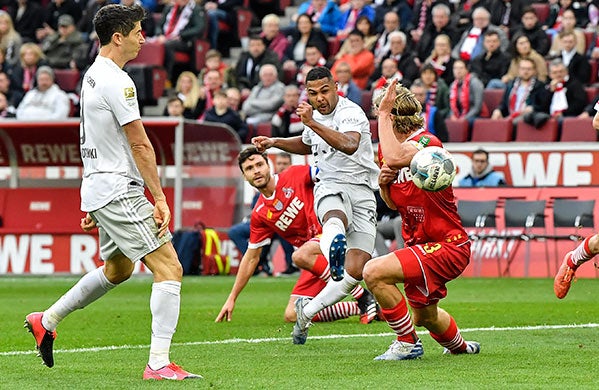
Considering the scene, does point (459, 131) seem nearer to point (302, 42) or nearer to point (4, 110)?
point (302, 42)

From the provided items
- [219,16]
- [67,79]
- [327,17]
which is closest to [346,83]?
[327,17]

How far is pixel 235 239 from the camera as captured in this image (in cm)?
2014

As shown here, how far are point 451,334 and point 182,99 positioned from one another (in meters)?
15.7

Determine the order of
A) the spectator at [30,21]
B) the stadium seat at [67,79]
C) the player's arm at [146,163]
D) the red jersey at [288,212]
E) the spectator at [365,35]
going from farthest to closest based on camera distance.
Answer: the spectator at [30,21]
the stadium seat at [67,79]
the spectator at [365,35]
the red jersey at [288,212]
the player's arm at [146,163]

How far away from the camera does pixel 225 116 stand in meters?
22.7

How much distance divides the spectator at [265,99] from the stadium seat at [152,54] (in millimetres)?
3091

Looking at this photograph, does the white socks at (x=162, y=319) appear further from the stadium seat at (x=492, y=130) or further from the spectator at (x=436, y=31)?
the spectator at (x=436, y=31)

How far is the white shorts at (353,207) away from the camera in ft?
36.1

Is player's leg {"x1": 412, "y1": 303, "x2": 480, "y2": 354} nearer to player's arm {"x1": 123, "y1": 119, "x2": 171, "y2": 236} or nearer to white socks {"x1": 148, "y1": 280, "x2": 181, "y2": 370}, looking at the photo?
white socks {"x1": 148, "y1": 280, "x2": 181, "y2": 370}

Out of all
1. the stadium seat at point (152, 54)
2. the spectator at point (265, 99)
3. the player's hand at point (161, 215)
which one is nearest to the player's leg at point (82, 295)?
the player's hand at point (161, 215)

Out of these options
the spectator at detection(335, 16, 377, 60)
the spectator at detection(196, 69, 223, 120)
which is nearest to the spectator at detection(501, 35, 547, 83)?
the spectator at detection(335, 16, 377, 60)

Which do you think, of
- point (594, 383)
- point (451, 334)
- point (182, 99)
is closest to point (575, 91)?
point (182, 99)

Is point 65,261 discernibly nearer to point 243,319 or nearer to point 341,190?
point 243,319

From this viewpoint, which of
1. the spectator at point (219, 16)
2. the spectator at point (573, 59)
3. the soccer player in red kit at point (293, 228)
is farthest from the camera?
the spectator at point (219, 16)
